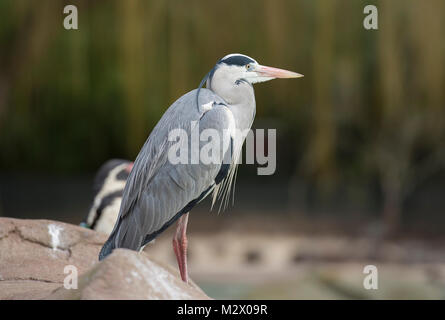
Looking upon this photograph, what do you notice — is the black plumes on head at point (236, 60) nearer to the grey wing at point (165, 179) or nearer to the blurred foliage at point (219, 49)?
the grey wing at point (165, 179)

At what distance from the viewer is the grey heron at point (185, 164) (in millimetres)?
1807

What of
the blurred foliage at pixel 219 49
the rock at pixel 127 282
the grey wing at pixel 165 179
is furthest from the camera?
the blurred foliage at pixel 219 49

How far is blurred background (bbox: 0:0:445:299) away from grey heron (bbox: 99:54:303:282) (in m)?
0.74

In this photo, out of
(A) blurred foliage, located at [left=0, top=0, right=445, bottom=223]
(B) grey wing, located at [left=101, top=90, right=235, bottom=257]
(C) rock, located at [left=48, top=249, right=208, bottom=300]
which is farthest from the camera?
(A) blurred foliage, located at [left=0, top=0, right=445, bottom=223]

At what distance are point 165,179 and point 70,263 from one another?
19.9 inches

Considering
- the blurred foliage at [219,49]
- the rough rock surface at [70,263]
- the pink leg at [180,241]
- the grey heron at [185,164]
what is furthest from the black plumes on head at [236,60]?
→ the blurred foliage at [219,49]

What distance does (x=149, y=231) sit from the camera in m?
1.82

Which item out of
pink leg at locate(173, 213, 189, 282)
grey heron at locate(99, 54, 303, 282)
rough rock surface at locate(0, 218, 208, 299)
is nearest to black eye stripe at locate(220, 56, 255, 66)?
grey heron at locate(99, 54, 303, 282)

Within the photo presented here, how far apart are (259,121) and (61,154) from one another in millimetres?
2625

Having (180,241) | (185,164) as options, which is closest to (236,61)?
(185,164)

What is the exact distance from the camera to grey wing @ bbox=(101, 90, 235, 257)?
1.80m

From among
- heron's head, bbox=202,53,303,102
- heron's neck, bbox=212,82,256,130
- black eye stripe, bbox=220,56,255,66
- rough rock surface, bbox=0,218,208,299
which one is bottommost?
rough rock surface, bbox=0,218,208,299

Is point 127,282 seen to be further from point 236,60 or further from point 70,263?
point 70,263

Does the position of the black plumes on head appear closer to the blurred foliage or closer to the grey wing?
the grey wing
